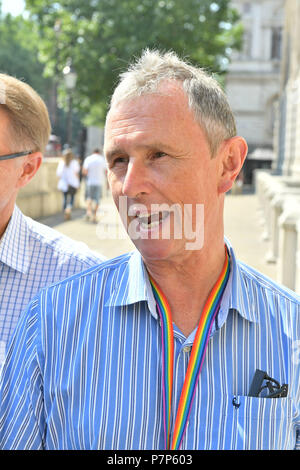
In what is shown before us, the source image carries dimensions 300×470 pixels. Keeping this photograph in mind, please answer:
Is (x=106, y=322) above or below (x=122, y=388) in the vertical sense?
above

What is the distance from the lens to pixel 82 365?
1.74 metres

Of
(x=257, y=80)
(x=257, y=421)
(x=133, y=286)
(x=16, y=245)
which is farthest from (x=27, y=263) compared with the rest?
(x=257, y=80)

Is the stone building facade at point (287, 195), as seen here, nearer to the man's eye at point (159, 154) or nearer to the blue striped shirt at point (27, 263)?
the blue striped shirt at point (27, 263)

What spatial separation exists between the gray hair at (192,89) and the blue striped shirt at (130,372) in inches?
16.5

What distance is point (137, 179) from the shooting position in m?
1.72

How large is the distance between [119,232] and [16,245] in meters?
10.2

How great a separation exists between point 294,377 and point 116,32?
3139cm

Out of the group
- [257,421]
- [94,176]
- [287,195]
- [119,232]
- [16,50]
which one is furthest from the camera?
[16,50]

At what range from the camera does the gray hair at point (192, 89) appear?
5.82 ft

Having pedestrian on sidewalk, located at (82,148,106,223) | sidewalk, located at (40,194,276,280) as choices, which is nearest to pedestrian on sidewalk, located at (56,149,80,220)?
pedestrian on sidewalk, located at (82,148,106,223)

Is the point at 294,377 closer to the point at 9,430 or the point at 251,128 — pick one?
the point at 9,430

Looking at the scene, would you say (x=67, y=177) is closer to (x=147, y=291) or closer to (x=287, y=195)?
(x=287, y=195)

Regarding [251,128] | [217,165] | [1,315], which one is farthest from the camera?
[251,128]
